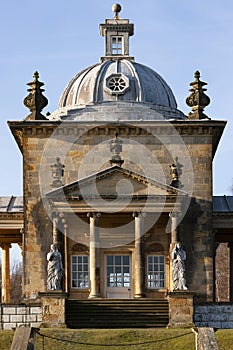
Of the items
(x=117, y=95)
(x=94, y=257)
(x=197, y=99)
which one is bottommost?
(x=94, y=257)

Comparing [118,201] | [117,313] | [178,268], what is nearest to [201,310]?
[178,268]

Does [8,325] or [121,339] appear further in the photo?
[8,325]

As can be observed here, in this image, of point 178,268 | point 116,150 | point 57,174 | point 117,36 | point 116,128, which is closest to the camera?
point 178,268

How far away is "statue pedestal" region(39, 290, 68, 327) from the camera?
37.4 m

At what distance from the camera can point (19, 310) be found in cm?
3803

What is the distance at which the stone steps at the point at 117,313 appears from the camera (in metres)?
37.8

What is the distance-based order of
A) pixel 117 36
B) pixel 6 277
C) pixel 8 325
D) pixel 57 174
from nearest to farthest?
pixel 8 325 < pixel 57 174 < pixel 6 277 < pixel 117 36

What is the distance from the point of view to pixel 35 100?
4581 cm

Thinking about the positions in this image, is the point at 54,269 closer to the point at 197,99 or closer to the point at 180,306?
the point at 180,306

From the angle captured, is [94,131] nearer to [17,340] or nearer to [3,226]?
[3,226]

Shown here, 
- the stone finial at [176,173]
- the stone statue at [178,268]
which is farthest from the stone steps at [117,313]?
the stone finial at [176,173]

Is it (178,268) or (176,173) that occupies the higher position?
(176,173)

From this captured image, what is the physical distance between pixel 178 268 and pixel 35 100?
36.2ft

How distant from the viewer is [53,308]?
37.6 metres
